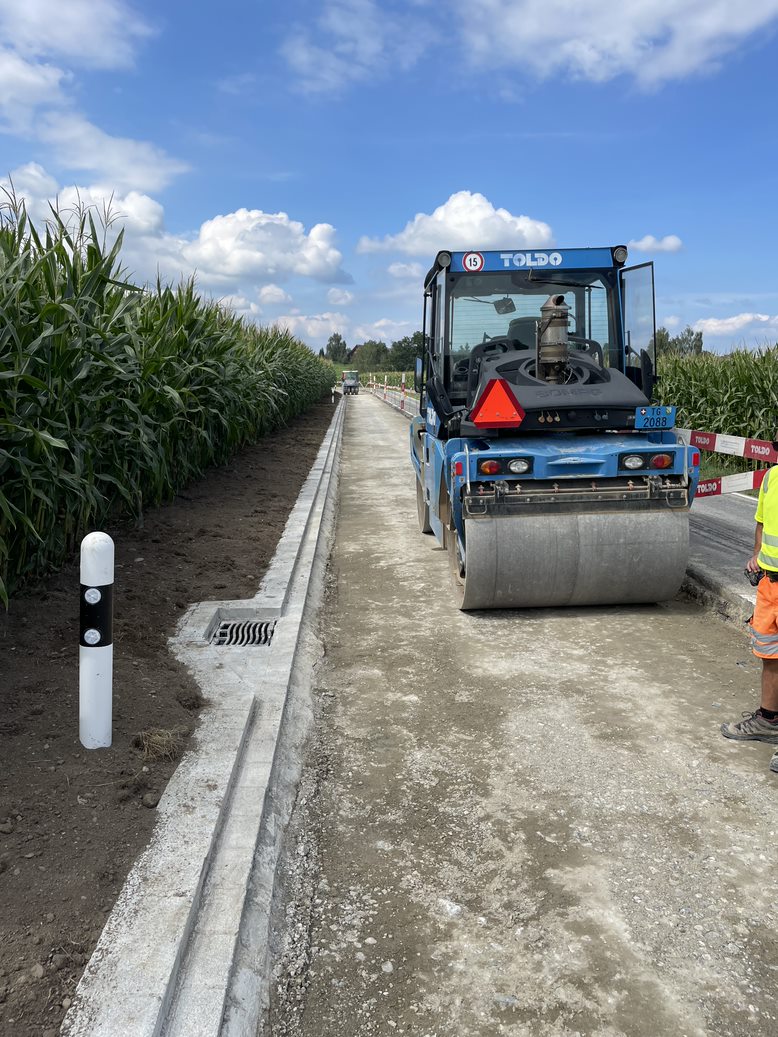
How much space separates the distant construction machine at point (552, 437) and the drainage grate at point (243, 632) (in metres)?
1.51

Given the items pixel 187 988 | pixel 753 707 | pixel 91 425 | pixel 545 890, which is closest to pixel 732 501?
pixel 753 707

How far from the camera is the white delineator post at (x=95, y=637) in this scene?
3.52 m

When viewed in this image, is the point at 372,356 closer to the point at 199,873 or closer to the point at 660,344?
the point at 660,344

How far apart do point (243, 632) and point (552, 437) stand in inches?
114

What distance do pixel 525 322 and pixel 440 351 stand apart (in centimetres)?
80

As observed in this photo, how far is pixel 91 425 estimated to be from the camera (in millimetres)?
6047

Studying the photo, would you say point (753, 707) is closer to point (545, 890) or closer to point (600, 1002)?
point (545, 890)

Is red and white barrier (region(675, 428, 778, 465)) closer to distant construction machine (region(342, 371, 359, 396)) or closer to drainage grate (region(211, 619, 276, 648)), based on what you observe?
drainage grate (region(211, 619, 276, 648))

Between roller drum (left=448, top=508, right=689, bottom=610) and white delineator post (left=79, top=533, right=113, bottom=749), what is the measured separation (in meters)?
2.92

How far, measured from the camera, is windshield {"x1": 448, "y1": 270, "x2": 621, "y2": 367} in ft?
23.9

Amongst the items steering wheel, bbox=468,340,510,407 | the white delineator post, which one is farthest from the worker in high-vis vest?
steering wheel, bbox=468,340,510,407

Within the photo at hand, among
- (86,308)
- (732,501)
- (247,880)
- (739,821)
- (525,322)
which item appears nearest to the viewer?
(247,880)

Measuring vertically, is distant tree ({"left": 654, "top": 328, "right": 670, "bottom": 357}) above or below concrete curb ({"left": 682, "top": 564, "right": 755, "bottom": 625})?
above

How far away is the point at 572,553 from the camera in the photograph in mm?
5938
